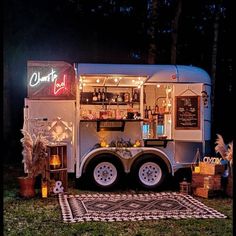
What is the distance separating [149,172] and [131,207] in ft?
6.20

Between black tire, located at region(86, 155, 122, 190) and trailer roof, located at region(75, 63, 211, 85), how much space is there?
1.79 m

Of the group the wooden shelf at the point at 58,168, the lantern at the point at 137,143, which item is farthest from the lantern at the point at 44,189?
the lantern at the point at 137,143

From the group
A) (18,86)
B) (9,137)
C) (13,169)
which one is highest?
(18,86)

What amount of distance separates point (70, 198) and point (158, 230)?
2666 millimetres

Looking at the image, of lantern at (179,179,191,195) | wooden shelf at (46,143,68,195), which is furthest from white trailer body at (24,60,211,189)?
lantern at (179,179,191,195)

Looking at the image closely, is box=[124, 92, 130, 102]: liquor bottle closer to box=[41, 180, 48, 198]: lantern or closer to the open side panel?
the open side panel

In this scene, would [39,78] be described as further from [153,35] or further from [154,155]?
[153,35]

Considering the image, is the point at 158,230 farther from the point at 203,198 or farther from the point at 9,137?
the point at 9,137

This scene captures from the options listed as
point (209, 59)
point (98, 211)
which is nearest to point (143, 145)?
point (98, 211)

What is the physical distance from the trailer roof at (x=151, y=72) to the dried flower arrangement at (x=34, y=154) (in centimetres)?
172

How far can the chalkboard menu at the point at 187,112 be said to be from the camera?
916 cm

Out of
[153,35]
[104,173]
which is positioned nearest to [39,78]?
[104,173]

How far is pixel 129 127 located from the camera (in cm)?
888

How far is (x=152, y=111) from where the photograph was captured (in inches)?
405
